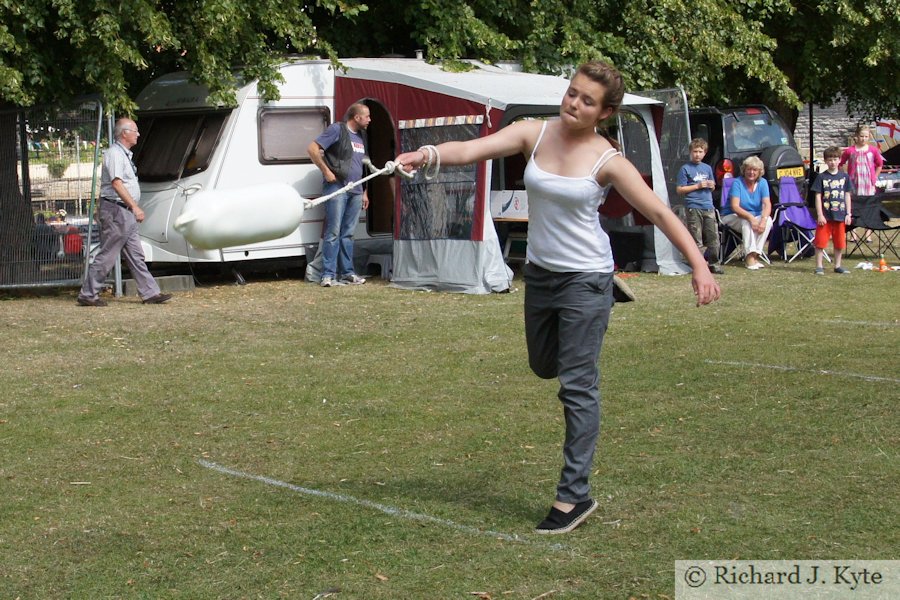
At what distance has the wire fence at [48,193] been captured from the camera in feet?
43.1

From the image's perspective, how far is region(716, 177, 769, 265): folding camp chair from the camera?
15.8 metres

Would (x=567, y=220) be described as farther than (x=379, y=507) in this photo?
No

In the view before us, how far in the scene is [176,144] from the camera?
47.8 feet

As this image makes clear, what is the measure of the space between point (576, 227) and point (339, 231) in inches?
359

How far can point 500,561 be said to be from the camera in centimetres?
471

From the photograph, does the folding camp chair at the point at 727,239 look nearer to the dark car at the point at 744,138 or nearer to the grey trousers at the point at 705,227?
the grey trousers at the point at 705,227

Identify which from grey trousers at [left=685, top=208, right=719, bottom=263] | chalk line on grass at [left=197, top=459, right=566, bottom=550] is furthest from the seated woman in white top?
chalk line on grass at [left=197, top=459, right=566, bottom=550]

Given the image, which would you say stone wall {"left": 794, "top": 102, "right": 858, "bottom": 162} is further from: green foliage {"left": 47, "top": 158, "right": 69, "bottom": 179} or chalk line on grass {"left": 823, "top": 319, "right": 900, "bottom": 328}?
green foliage {"left": 47, "top": 158, "right": 69, "bottom": 179}

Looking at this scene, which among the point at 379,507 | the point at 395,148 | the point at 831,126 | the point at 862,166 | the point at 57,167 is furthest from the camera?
the point at 831,126

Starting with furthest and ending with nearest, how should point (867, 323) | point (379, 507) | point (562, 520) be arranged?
1. point (867, 323)
2. point (379, 507)
3. point (562, 520)

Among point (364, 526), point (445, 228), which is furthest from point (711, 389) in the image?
point (445, 228)

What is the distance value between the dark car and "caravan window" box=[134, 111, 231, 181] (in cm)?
771

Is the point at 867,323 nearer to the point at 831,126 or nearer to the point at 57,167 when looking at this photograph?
the point at 57,167

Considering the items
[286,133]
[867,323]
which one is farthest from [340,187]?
[867,323]
